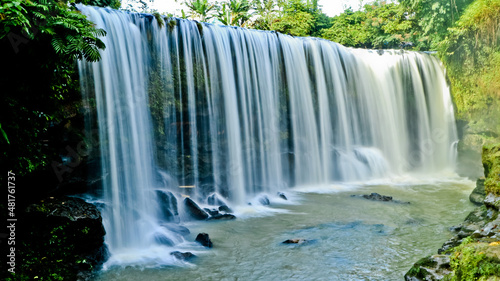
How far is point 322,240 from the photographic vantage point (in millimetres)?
6816

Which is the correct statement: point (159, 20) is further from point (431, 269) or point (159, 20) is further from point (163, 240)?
point (431, 269)

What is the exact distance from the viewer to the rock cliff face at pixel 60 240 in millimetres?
4906

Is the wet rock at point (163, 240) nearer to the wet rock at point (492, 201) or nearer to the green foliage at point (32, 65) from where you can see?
the green foliage at point (32, 65)

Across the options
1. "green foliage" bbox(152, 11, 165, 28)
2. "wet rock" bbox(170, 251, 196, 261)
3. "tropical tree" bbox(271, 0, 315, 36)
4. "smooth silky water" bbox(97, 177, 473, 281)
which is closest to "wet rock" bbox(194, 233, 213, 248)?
"smooth silky water" bbox(97, 177, 473, 281)

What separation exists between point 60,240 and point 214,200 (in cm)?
487

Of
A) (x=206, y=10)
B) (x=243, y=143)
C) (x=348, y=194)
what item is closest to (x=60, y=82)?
(x=243, y=143)

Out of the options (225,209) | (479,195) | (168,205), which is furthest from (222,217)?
(479,195)

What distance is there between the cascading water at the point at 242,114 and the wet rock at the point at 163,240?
0.21 m

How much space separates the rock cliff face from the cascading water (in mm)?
1089

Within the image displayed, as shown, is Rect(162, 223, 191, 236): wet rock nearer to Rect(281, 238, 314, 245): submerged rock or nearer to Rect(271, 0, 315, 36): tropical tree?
Rect(281, 238, 314, 245): submerged rock

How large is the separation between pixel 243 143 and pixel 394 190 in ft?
17.0

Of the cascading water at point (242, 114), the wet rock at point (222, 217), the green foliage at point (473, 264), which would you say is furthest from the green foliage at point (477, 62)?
the green foliage at point (473, 264)

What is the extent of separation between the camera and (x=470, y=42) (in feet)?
48.5

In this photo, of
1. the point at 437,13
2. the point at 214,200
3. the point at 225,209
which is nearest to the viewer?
the point at 225,209
